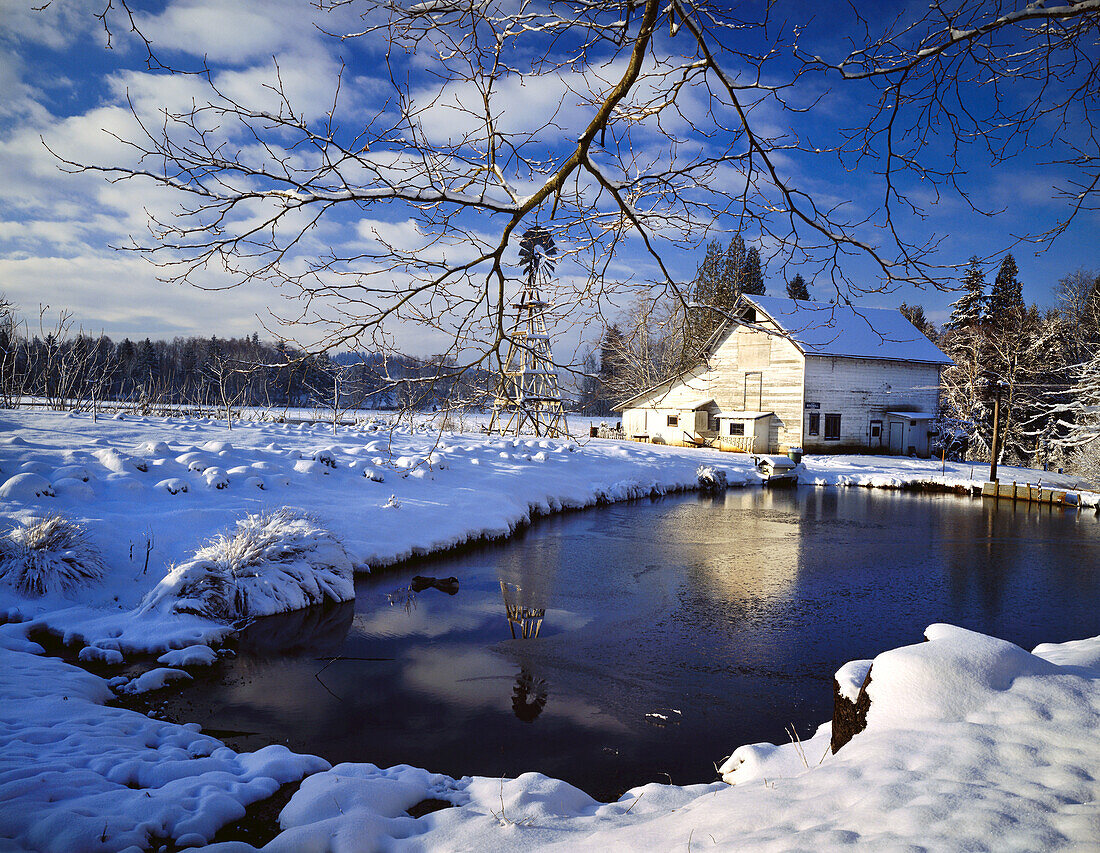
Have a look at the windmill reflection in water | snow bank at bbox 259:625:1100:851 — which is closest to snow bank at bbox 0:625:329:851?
Result: snow bank at bbox 259:625:1100:851

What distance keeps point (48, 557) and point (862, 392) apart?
32200mm

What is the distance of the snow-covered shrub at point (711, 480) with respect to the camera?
78.1 ft

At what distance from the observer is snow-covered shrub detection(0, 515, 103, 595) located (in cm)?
Result: 795

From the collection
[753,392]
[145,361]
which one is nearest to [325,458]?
[753,392]

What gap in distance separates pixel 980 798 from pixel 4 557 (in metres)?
10.5

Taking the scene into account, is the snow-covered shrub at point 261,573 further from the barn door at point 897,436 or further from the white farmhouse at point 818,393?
the barn door at point 897,436

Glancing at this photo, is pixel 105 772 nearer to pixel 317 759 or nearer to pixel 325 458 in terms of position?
pixel 317 759

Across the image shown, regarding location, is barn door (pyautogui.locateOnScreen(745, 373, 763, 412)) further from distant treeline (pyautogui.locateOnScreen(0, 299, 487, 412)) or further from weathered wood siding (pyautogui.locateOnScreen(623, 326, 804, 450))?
distant treeline (pyautogui.locateOnScreen(0, 299, 487, 412))

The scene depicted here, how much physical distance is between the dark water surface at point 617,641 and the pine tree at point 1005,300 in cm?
2717

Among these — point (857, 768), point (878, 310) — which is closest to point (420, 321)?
point (857, 768)

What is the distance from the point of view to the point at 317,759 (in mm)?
5039

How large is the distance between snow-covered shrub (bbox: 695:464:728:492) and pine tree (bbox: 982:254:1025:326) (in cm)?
2453

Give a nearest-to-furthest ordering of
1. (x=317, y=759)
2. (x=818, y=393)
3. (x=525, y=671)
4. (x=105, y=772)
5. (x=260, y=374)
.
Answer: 1. (x=105, y=772)
2. (x=317, y=759)
3. (x=260, y=374)
4. (x=525, y=671)
5. (x=818, y=393)

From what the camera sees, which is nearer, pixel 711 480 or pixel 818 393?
pixel 711 480
